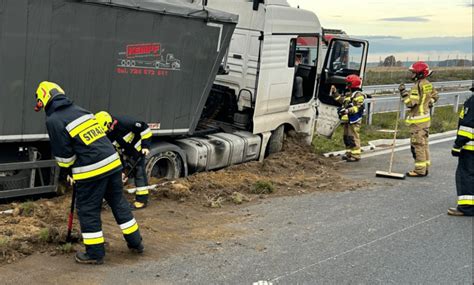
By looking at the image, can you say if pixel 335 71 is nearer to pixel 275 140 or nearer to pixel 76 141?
pixel 275 140

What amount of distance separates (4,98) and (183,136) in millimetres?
3069

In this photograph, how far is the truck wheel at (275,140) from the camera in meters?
10.1

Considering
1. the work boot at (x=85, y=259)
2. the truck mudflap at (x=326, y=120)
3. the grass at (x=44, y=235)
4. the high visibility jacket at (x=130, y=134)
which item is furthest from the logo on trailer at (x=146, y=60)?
the truck mudflap at (x=326, y=120)

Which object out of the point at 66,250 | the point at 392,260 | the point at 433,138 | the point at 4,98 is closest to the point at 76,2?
the point at 4,98

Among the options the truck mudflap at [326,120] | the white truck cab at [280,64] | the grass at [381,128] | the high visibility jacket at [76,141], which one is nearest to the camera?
the high visibility jacket at [76,141]

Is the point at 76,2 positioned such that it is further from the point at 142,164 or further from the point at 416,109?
the point at 416,109

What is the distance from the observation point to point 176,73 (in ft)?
24.6

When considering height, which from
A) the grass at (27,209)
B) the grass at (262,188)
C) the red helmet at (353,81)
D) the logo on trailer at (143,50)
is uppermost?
the logo on trailer at (143,50)

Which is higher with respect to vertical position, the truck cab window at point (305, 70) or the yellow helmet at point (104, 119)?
the truck cab window at point (305, 70)

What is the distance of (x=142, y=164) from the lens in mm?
6840

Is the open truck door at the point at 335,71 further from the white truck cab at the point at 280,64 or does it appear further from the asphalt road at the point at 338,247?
the asphalt road at the point at 338,247

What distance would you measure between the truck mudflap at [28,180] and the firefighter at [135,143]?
2.70 ft

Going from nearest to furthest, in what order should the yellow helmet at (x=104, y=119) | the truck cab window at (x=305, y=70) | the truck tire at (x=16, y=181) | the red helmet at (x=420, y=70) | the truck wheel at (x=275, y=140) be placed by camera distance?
1. the yellow helmet at (x=104, y=119)
2. the truck tire at (x=16, y=181)
3. the red helmet at (x=420, y=70)
4. the truck wheel at (x=275, y=140)
5. the truck cab window at (x=305, y=70)

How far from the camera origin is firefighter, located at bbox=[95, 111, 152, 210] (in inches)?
262
